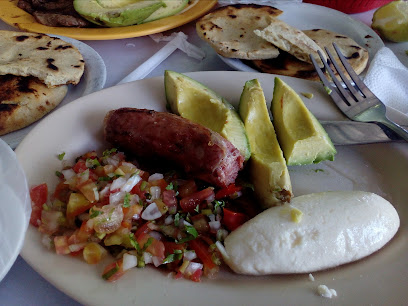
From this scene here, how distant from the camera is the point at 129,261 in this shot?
1.06m

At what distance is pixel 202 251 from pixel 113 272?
10.4 inches

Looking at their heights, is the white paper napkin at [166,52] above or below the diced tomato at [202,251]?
above

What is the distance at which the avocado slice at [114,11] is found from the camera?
7.57 ft

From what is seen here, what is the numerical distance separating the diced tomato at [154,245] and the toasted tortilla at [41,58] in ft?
3.15

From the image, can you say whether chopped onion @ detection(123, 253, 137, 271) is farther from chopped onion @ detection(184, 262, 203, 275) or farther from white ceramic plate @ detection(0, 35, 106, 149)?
white ceramic plate @ detection(0, 35, 106, 149)

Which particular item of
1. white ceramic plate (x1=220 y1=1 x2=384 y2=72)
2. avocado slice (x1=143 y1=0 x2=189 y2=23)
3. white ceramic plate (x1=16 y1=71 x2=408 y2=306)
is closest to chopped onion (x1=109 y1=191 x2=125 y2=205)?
white ceramic plate (x1=16 y1=71 x2=408 y2=306)

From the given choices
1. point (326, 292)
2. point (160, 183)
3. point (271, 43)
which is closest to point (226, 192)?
point (160, 183)

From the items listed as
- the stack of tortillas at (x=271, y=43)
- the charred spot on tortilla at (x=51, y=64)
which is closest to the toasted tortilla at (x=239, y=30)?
the stack of tortillas at (x=271, y=43)

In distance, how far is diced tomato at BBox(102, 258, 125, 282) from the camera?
40.0 inches

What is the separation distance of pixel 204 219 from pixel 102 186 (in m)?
0.35

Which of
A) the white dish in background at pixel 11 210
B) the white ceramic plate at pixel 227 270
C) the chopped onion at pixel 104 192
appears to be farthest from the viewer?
the chopped onion at pixel 104 192

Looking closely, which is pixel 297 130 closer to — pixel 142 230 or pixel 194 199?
pixel 194 199

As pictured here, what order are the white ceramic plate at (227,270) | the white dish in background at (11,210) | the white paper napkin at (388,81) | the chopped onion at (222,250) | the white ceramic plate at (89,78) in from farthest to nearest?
the white paper napkin at (388,81) < the white ceramic plate at (89,78) < the chopped onion at (222,250) < the white ceramic plate at (227,270) < the white dish in background at (11,210)

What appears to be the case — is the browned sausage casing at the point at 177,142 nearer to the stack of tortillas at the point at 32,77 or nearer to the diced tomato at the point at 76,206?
the diced tomato at the point at 76,206
